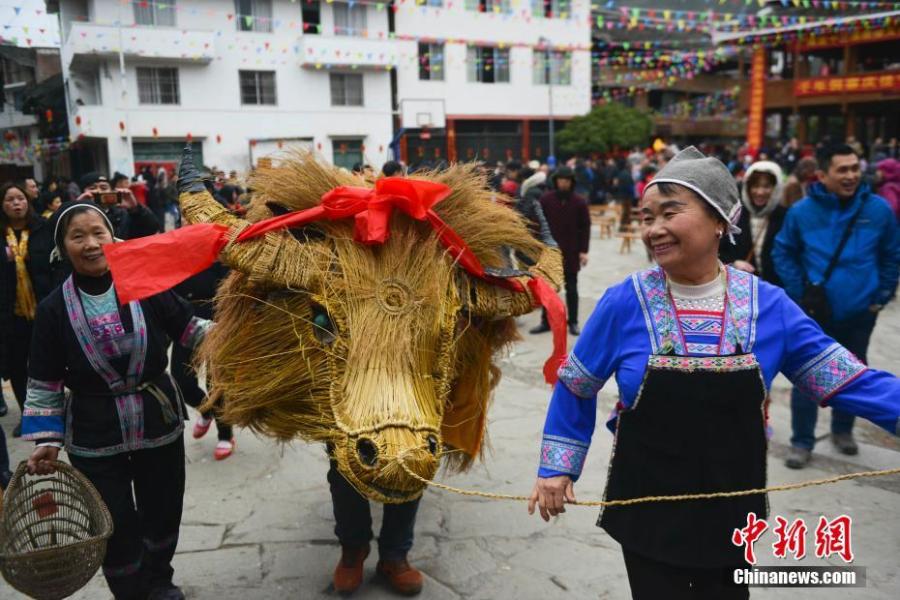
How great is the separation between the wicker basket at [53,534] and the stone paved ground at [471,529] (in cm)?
54

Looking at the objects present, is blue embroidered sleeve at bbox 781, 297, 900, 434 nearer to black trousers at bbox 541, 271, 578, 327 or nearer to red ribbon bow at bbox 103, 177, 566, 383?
red ribbon bow at bbox 103, 177, 566, 383

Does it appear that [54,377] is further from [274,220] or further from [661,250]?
[661,250]

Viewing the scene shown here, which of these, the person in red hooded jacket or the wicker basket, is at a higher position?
the person in red hooded jacket

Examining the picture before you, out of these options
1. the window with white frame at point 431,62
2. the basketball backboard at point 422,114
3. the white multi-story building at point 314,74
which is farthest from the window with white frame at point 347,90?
the window with white frame at point 431,62

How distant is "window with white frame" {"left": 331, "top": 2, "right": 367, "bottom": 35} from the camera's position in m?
25.8

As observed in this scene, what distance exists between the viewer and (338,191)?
2859 millimetres

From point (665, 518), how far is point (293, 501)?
2703 millimetres

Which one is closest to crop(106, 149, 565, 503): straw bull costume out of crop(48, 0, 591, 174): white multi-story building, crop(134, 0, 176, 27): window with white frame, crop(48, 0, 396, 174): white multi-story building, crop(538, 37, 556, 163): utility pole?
crop(48, 0, 591, 174): white multi-story building

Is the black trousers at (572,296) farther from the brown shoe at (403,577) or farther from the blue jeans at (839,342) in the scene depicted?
the brown shoe at (403,577)

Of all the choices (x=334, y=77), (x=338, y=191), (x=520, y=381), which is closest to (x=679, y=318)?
(x=338, y=191)

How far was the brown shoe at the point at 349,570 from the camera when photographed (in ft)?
10.5

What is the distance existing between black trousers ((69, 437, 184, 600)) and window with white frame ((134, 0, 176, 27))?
2412 centimetres

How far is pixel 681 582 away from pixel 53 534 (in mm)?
2594

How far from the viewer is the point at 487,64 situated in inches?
1121
